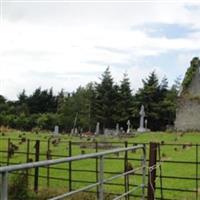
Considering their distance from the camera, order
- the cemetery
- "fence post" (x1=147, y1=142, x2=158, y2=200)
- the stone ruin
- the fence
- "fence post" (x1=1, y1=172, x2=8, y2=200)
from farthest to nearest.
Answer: the stone ruin, the fence, "fence post" (x1=147, y1=142, x2=158, y2=200), the cemetery, "fence post" (x1=1, y1=172, x2=8, y2=200)

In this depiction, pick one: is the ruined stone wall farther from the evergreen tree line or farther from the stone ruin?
the evergreen tree line

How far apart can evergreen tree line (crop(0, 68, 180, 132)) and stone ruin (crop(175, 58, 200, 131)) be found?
1867cm

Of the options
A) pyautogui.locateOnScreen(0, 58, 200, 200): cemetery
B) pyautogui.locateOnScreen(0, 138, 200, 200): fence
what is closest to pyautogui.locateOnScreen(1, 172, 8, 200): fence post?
pyautogui.locateOnScreen(0, 58, 200, 200): cemetery

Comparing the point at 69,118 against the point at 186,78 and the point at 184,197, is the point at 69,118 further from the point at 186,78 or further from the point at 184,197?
the point at 184,197

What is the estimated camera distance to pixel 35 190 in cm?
1377

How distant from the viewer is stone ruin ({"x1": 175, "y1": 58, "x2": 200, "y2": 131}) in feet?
162

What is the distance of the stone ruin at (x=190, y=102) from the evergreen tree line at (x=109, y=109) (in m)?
18.7

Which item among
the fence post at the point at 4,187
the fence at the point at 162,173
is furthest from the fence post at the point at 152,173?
the fence post at the point at 4,187

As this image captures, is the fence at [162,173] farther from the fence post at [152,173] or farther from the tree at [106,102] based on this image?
the tree at [106,102]

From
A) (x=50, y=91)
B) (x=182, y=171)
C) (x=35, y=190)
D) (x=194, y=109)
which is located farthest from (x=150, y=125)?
(x=35, y=190)

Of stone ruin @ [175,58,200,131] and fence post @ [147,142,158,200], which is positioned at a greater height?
stone ruin @ [175,58,200,131]

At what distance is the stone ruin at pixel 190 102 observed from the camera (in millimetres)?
49250

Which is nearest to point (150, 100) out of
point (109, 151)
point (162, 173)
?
point (162, 173)

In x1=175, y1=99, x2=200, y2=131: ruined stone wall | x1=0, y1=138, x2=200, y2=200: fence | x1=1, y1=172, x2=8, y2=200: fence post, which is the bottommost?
x1=0, y1=138, x2=200, y2=200: fence
